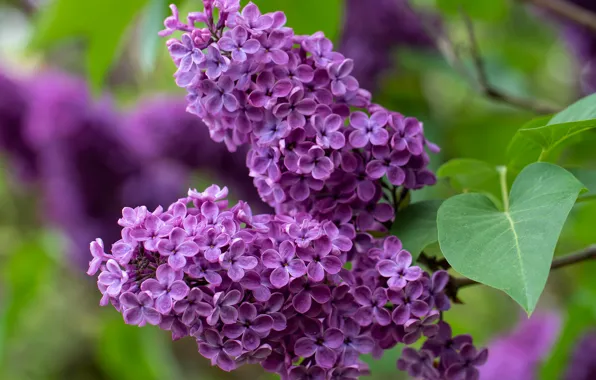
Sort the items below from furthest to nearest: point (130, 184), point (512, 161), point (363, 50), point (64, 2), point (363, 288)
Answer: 1. point (130, 184)
2. point (363, 50)
3. point (64, 2)
4. point (512, 161)
5. point (363, 288)

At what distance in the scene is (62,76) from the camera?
164cm

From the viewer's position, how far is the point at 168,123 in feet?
4.81

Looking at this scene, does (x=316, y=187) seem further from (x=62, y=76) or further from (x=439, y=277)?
(x=62, y=76)

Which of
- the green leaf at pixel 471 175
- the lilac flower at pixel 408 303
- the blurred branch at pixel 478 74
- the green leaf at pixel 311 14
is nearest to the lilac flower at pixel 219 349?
the lilac flower at pixel 408 303

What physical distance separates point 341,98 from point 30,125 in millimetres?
1121

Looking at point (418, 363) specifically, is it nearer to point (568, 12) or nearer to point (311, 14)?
point (311, 14)

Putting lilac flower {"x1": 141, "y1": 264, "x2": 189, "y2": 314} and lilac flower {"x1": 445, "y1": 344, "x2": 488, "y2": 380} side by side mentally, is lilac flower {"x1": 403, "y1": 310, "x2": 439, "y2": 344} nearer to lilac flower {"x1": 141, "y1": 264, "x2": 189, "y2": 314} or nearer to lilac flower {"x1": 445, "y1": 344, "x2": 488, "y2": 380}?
lilac flower {"x1": 445, "y1": 344, "x2": 488, "y2": 380}

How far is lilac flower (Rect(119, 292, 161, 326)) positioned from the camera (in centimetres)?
46

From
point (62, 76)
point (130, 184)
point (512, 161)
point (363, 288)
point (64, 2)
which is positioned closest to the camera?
point (363, 288)

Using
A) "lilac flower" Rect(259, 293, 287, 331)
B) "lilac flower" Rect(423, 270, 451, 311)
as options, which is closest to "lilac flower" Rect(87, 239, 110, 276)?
"lilac flower" Rect(259, 293, 287, 331)

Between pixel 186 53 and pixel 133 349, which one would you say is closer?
pixel 186 53

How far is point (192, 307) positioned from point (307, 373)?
89mm

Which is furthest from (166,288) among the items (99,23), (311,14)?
(99,23)

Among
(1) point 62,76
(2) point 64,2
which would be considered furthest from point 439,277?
(1) point 62,76
